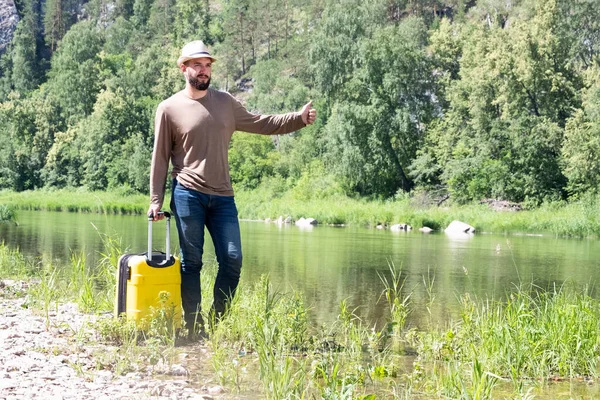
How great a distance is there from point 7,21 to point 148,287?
129352mm

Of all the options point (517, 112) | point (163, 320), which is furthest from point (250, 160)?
point (163, 320)

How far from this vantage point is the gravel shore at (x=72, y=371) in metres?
4.34

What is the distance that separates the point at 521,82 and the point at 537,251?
20783 millimetres

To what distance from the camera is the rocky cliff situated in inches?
4818

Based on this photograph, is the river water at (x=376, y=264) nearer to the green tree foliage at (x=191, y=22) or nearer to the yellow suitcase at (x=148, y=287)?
the yellow suitcase at (x=148, y=287)

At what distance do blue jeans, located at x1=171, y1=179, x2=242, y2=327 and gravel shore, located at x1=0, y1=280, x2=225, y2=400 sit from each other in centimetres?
47

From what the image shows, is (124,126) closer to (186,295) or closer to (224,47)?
(224,47)

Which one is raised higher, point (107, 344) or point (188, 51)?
point (188, 51)

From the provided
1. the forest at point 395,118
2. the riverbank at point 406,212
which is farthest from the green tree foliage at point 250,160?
the riverbank at point 406,212

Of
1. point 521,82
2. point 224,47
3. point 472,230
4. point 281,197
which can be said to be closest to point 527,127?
point 521,82

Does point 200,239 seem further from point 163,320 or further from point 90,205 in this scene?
point 90,205

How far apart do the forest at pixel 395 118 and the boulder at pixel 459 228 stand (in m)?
6.28

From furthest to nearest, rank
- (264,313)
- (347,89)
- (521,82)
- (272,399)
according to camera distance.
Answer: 1. (347,89)
2. (521,82)
3. (264,313)
4. (272,399)

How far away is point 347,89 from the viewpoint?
47188 millimetres
